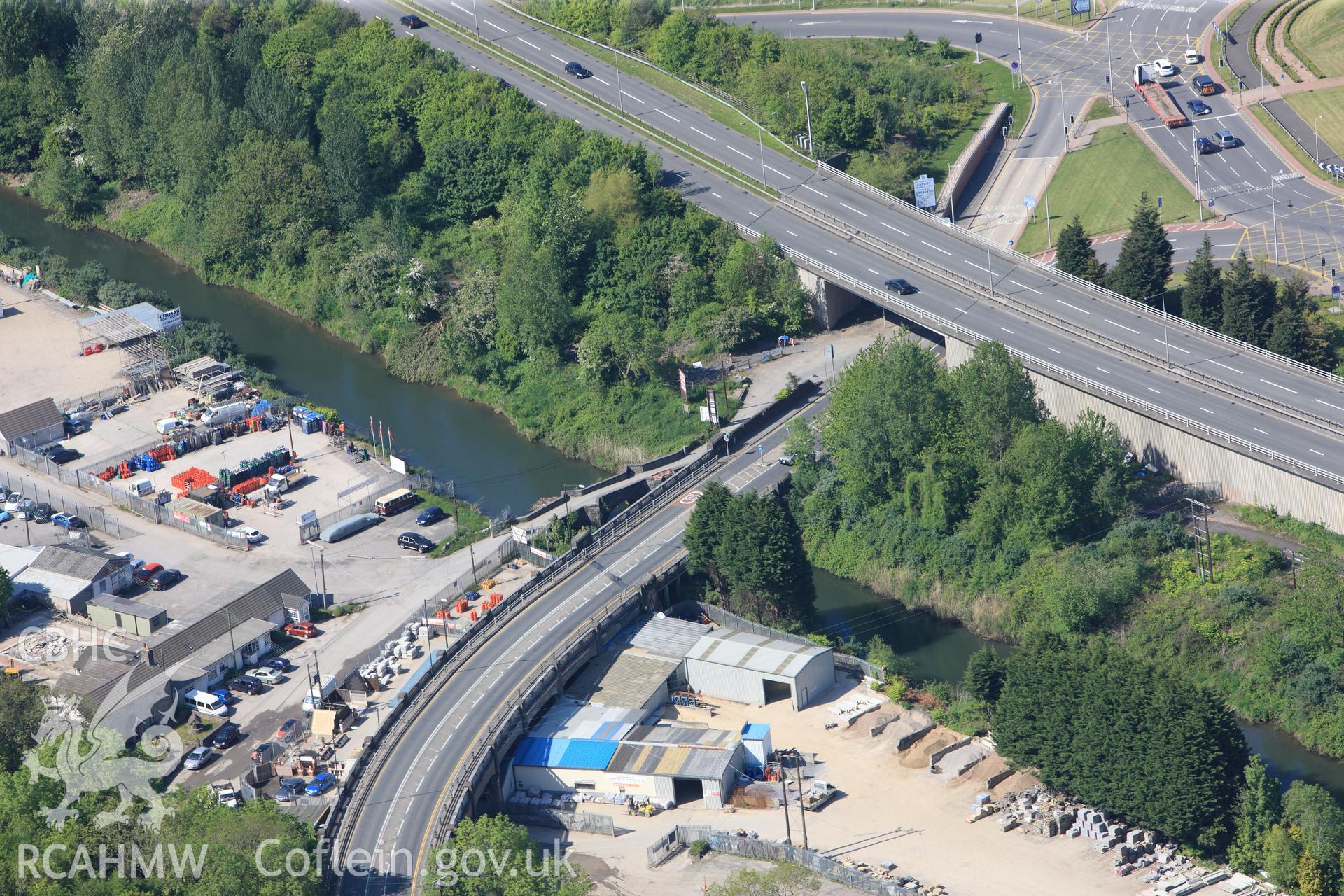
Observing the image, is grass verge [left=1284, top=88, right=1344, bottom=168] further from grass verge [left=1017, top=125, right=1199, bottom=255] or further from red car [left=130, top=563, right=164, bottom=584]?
red car [left=130, top=563, right=164, bottom=584]

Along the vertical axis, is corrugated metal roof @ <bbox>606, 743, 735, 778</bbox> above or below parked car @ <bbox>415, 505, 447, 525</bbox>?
below

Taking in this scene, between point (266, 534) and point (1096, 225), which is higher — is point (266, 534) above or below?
below

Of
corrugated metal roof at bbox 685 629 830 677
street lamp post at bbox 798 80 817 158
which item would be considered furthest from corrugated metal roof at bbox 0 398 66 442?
street lamp post at bbox 798 80 817 158

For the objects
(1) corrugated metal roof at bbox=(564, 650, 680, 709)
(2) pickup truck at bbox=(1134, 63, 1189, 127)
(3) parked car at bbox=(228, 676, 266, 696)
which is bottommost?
(3) parked car at bbox=(228, 676, 266, 696)

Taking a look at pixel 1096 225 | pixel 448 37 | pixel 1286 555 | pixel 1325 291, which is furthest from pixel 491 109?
pixel 1286 555

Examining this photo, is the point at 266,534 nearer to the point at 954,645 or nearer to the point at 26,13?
the point at 954,645

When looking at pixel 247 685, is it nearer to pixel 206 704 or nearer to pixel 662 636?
pixel 206 704

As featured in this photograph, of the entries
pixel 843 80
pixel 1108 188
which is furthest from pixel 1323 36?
pixel 843 80
